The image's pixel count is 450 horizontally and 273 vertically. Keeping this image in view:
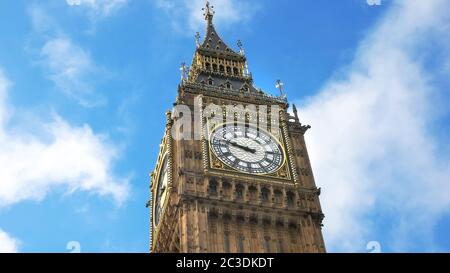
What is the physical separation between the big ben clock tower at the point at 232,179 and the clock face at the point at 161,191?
83 millimetres

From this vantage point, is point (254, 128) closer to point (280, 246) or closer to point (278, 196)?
point (278, 196)

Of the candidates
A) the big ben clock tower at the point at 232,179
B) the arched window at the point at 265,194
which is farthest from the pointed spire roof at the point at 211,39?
the arched window at the point at 265,194

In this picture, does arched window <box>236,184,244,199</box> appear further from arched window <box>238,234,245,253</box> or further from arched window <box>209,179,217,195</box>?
arched window <box>238,234,245,253</box>

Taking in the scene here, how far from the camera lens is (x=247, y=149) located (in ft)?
197

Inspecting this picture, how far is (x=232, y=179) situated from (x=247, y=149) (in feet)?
12.1

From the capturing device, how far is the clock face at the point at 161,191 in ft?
204

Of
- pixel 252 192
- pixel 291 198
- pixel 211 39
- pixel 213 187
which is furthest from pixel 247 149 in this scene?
pixel 211 39

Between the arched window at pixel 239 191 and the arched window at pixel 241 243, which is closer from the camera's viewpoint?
the arched window at pixel 241 243

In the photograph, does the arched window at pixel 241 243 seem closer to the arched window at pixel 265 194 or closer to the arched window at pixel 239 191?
the arched window at pixel 239 191
